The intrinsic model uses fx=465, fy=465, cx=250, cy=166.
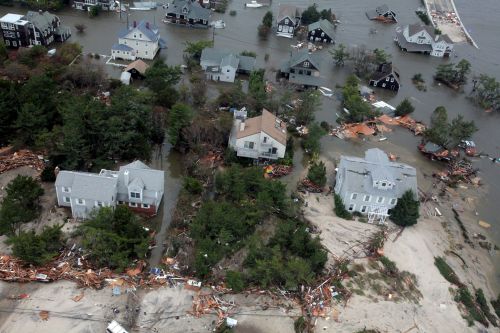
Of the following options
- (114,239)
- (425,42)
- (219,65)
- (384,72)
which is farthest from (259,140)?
(425,42)

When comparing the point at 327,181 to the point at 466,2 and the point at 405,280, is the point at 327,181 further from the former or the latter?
the point at 466,2

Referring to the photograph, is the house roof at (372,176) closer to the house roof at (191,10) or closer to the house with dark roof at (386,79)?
the house with dark roof at (386,79)

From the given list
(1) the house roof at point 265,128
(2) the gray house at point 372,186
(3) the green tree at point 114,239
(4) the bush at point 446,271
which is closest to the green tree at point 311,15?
(1) the house roof at point 265,128

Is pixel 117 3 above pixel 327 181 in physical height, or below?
above

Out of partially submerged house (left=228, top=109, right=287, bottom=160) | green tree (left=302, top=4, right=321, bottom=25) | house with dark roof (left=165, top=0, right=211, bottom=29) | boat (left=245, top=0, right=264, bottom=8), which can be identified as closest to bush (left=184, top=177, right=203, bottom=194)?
partially submerged house (left=228, top=109, right=287, bottom=160)

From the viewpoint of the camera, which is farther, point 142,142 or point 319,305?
point 142,142

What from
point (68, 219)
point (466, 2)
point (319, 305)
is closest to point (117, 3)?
point (68, 219)
